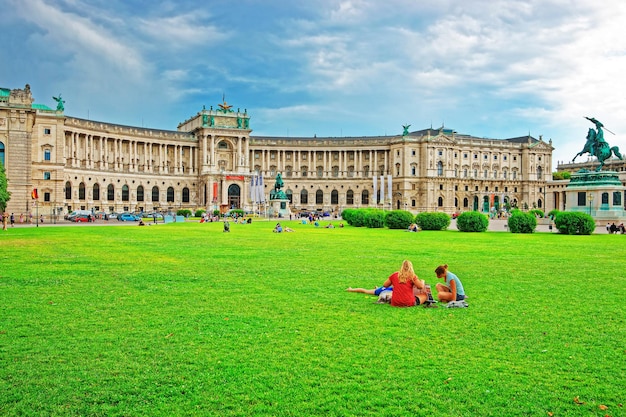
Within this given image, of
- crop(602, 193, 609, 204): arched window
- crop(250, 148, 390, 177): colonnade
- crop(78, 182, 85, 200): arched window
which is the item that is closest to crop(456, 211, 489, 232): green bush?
crop(602, 193, 609, 204): arched window

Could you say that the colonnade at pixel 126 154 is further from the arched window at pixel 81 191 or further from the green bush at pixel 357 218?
the green bush at pixel 357 218

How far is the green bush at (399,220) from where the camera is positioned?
50438 mm

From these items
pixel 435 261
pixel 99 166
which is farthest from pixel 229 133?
pixel 435 261

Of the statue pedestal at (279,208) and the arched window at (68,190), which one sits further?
the statue pedestal at (279,208)

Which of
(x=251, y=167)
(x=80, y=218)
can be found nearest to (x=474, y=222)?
(x=80, y=218)

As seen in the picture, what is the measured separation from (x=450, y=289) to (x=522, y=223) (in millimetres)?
34259

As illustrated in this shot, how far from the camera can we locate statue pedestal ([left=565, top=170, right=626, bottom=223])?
5753 cm

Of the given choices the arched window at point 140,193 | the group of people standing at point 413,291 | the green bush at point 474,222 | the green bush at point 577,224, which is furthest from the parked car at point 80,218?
the group of people standing at point 413,291

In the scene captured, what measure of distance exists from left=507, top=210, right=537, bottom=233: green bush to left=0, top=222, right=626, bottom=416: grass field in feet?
88.7

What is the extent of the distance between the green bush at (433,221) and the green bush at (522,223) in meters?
6.08

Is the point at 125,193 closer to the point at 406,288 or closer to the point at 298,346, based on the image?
the point at 406,288

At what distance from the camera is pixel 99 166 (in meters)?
94.2

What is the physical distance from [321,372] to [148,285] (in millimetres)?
8864

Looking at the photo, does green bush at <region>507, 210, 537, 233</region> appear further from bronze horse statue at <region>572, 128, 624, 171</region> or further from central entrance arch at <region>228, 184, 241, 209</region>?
central entrance arch at <region>228, 184, 241, 209</region>
